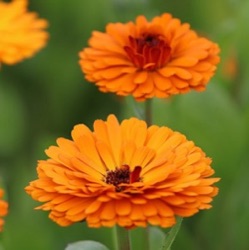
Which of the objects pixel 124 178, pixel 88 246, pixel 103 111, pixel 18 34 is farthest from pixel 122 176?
pixel 103 111

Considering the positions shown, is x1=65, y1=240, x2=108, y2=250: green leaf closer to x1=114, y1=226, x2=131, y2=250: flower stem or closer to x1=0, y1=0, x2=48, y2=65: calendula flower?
x1=114, y1=226, x2=131, y2=250: flower stem

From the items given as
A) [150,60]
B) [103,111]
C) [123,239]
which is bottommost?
[123,239]

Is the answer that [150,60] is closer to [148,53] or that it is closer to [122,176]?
[148,53]

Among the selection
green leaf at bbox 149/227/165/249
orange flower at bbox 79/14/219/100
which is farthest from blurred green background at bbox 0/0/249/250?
orange flower at bbox 79/14/219/100

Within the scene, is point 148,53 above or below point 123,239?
above

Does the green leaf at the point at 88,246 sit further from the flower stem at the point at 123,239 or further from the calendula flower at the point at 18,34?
the calendula flower at the point at 18,34
